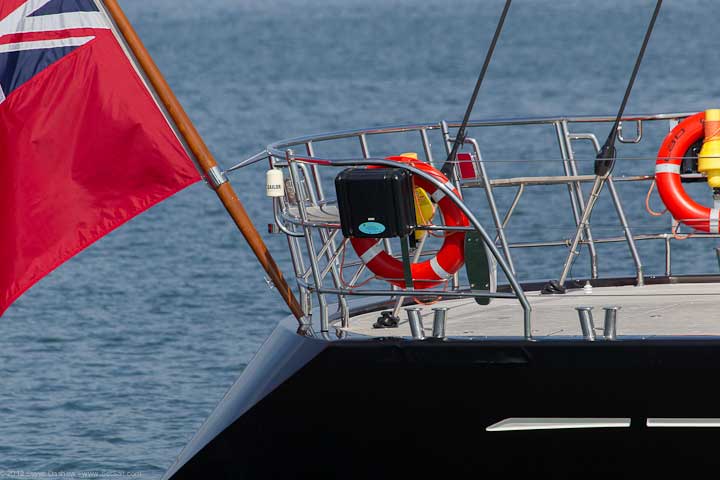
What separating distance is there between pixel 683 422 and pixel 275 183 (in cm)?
237

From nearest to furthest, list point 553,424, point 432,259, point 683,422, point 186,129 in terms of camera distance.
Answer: point 683,422 < point 553,424 < point 432,259 < point 186,129

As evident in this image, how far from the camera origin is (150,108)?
802cm

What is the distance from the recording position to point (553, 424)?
24.5ft

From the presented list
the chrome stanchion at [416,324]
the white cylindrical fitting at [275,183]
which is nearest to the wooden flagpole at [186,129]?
the white cylindrical fitting at [275,183]

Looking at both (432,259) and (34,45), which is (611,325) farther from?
(34,45)

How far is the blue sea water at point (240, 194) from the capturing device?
12664mm

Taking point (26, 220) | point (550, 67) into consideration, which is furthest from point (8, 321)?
point (550, 67)

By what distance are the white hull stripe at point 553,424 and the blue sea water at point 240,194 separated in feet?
6.58

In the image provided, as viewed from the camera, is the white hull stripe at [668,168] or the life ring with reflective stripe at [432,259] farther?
the white hull stripe at [668,168]

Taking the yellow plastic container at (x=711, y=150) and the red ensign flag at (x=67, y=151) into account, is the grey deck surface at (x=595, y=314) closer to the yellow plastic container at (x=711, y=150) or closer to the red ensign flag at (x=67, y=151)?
the yellow plastic container at (x=711, y=150)

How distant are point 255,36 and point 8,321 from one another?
54.3 m

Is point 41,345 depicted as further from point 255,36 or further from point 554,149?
point 255,36

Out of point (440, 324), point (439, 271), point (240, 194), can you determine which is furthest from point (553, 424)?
point (240, 194)

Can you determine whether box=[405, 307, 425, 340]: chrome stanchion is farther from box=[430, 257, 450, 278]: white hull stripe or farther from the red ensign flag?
the red ensign flag
